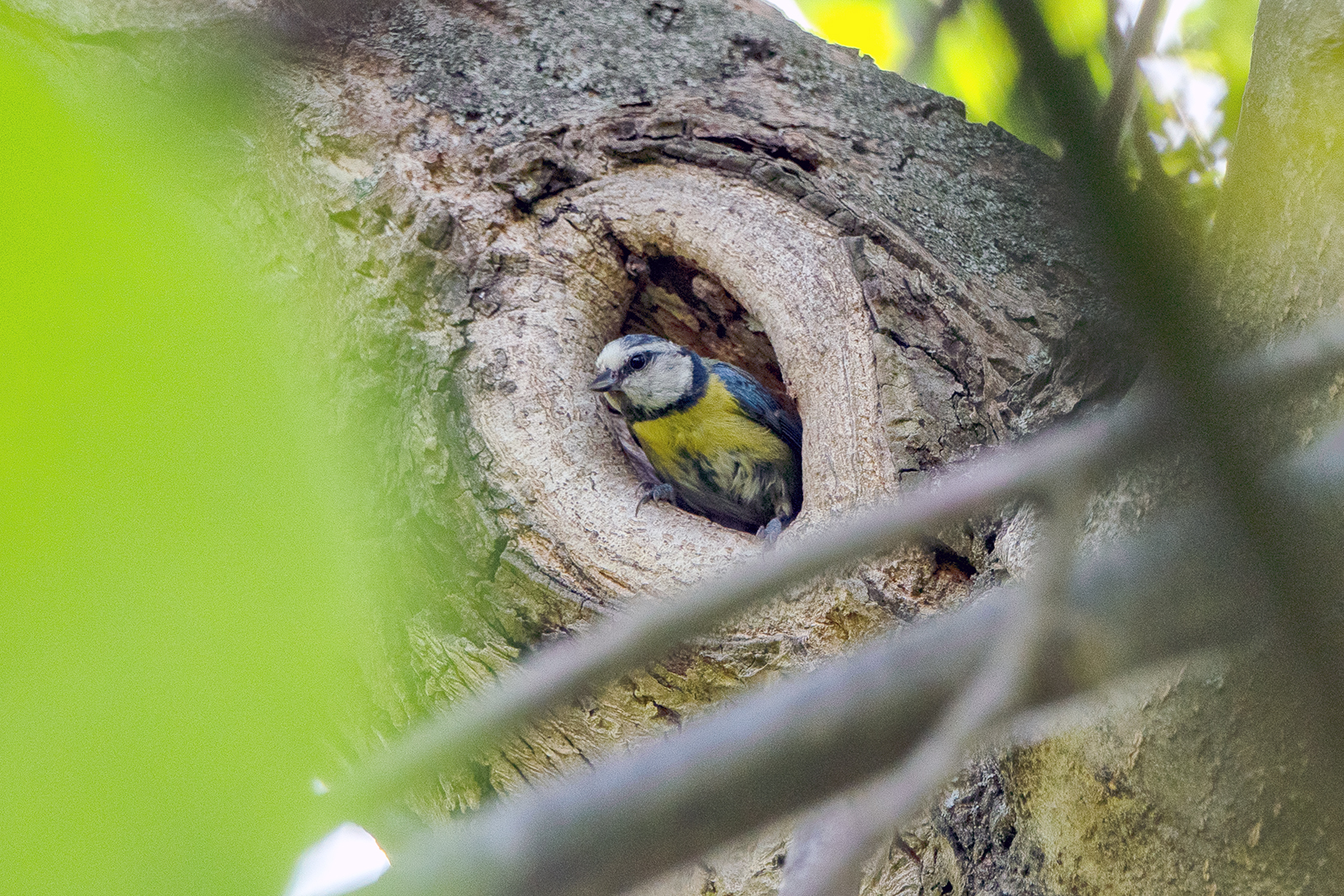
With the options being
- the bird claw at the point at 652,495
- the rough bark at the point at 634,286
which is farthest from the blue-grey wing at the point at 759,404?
the rough bark at the point at 634,286

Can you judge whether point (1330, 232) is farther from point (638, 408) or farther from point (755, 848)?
point (638, 408)

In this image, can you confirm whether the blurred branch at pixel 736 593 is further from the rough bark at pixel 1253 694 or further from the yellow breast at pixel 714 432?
the yellow breast at pixel 714 432

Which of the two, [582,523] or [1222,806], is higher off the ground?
[582,523]

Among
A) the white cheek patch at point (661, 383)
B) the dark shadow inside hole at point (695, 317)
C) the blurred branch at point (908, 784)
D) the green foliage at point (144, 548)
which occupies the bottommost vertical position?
the blurred branch at point (908, 784)

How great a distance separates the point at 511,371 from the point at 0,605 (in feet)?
6.81

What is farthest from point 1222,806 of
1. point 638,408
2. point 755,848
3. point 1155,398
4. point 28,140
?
point 638,408

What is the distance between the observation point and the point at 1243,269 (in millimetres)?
1213

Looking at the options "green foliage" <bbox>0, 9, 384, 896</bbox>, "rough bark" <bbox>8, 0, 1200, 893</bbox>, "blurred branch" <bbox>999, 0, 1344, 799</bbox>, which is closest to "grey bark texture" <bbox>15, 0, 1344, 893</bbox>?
"rough bark" <bbox>8, 0, 1200, 893</bbox>

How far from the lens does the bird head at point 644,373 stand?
296 cm

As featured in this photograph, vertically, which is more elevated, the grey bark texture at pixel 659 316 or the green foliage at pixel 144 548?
the grey bark texture at pixel 659 316

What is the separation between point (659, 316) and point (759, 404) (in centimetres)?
61

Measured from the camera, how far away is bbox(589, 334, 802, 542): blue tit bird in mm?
3461

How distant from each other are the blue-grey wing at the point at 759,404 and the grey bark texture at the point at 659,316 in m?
0.41

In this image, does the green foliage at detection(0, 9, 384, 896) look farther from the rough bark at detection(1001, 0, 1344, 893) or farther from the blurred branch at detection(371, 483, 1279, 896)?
the rough bark at detection(1001, 0, 1344, 893)
